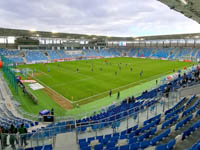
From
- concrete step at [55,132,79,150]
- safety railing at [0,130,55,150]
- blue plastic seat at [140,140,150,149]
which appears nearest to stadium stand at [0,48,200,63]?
safety railing at [0,130,55,150]

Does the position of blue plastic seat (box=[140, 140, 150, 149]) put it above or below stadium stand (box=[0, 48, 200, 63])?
below

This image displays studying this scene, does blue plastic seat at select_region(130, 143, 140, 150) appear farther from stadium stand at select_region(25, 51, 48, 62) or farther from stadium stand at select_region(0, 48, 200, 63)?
stadium stand at select_region(25, 51, 48, 62)

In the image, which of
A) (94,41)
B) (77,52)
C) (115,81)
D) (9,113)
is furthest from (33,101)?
(94,41)

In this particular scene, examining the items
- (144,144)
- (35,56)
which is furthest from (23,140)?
(35,56)

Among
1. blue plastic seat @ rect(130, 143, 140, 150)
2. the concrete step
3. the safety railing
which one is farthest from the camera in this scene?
the safety railing

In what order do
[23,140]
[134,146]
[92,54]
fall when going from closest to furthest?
[134,146]
[23,140]
[92,54]

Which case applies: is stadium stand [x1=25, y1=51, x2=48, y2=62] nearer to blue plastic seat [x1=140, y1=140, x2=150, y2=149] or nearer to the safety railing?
the safety railing

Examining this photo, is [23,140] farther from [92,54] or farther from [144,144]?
[92,54]

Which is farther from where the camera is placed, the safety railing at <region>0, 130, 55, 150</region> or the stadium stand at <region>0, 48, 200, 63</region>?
the stadium stand at <region>0, 48, 200, 63</region>

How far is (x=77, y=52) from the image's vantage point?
88.3 m

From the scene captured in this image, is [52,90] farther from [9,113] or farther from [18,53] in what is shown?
[18,53]

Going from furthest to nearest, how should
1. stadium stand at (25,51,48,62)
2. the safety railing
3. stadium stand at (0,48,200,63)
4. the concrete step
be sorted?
stadium stand at (25,51,48,62)
stadium stand at (0,48,200,63)
the safety railing
the concrete step

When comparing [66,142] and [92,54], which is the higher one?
[92,54]

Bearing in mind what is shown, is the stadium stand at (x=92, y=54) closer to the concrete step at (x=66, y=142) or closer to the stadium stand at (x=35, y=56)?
the stadium stand at (x=35, y=56)
